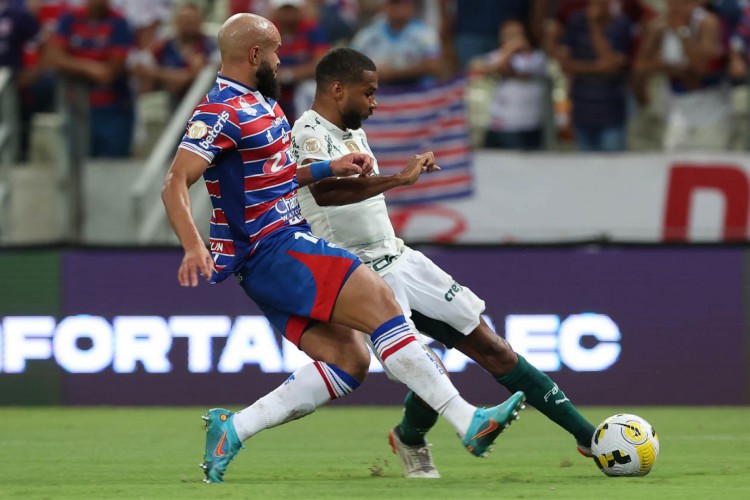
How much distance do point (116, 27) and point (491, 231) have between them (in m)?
4.13

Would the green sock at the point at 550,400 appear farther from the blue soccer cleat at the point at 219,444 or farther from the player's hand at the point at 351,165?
the blue soccer cleat at the point at 219,444

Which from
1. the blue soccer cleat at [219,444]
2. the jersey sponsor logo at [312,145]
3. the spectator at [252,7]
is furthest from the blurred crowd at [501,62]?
the blue soccer cleat at [219,444]

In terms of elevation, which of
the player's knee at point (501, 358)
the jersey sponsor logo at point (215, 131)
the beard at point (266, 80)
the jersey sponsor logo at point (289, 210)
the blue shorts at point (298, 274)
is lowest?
the player's knee at point (501, 358)

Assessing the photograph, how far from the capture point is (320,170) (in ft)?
23.1

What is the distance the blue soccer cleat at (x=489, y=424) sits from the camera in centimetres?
650

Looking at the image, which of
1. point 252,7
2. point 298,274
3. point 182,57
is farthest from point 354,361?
point 252,7

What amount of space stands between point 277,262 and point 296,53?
6839mm

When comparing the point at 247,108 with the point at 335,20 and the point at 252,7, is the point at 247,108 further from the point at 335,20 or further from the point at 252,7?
the point at 252,7

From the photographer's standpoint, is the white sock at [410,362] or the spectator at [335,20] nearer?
the white sock at [410,362]

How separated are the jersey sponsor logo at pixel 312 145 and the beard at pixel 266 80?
43 cm

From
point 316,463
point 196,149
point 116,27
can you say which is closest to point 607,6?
point 116,27

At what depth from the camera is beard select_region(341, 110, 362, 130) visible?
24.7 ft

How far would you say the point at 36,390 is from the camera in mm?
12305

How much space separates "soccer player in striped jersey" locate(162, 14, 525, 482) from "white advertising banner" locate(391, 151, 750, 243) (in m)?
6.26
